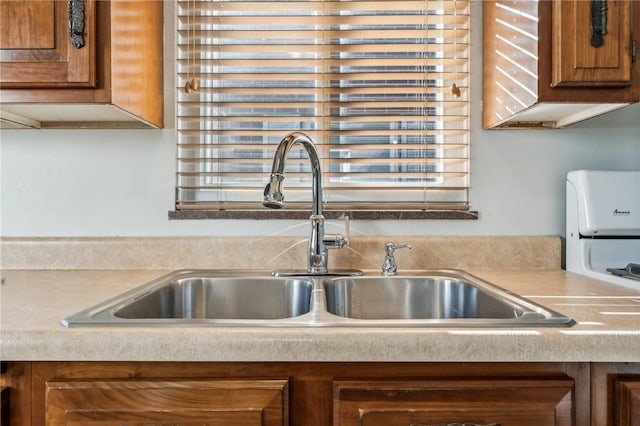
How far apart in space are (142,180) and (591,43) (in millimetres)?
1272

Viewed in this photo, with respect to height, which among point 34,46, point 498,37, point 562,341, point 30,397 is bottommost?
point 30,397

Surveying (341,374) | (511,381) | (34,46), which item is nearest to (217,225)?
(34,46)

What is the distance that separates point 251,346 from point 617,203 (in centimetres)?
110

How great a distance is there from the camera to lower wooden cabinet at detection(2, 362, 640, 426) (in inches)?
31.6

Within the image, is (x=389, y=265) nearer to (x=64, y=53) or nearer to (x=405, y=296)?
(x=405, y=296)

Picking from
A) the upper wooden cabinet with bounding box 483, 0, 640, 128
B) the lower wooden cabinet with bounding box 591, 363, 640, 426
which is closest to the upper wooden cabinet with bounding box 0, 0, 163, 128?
the upper wooden cabinet with bounding box 483, 0, 640, 128

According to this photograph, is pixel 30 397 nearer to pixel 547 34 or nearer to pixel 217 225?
pixel 217 225

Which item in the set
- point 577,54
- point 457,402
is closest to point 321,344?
point 457,402

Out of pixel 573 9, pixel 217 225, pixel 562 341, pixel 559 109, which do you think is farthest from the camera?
pixel 217 225

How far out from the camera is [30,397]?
82cm

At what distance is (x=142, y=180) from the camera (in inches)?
58.7

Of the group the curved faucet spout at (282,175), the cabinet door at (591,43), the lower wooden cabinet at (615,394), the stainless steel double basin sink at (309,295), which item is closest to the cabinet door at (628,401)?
the lower wooden cabinet at (615,394)

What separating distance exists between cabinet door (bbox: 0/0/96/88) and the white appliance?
1.33m

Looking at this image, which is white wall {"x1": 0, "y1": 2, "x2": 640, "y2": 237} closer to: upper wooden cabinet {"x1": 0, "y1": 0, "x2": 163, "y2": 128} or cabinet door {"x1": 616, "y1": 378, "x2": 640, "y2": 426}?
upper wooden cabinet {"x1": 0, "y1": 0, "x2": 163, "y2": 128}
